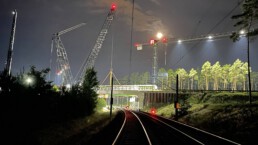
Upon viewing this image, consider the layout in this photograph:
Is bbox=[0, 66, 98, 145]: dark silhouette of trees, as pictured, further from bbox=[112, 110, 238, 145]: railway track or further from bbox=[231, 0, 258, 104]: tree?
bbox=[231, 0, 258, 104]: tree

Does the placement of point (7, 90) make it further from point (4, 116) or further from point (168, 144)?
point (168, 144)

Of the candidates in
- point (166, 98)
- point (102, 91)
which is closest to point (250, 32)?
point (166, 98)

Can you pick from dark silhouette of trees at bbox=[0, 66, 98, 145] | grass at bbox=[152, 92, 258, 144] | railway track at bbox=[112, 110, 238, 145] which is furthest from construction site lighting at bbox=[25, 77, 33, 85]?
grass at bbox=[152, 92, 258, 144]

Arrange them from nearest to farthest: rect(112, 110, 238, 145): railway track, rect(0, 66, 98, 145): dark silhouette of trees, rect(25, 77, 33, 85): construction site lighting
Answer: rect(0, 66, 98, 145): dark silhouette of trees < rect(112, 110, 238, 145): railway track < rect(25, 77, 33, 85): construction site lighting

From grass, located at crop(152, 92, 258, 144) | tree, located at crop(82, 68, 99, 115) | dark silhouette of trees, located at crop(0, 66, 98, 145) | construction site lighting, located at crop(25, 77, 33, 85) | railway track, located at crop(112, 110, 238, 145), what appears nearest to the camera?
dark silhouette of trees, located at crop(0, 66, 98, 145)

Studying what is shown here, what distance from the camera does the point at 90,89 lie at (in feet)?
185

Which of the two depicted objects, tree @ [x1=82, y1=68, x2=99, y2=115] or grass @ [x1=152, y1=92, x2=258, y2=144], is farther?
tree @ [x1=82, y1=68, x2=99, y2=115]

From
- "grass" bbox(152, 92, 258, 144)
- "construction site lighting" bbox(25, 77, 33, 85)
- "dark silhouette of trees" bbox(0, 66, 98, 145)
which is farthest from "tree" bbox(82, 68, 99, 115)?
"construction site lighting" bbox(25, 77, 33, 85)

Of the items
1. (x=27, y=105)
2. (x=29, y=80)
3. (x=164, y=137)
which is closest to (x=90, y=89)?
(x=29, y=80)

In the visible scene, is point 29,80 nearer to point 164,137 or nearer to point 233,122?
point 164,137

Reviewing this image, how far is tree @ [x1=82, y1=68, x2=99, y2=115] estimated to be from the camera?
5022cm

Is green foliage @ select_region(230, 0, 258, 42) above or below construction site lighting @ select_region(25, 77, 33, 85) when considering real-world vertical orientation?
above

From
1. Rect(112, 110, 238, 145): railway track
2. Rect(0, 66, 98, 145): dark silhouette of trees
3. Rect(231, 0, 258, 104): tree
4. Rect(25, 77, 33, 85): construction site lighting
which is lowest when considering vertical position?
Rect(112, 110, 238, 145): railway track

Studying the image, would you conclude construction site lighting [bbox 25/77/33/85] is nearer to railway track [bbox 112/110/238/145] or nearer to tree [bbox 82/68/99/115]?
railway track [bbox 112/110/238/145]
